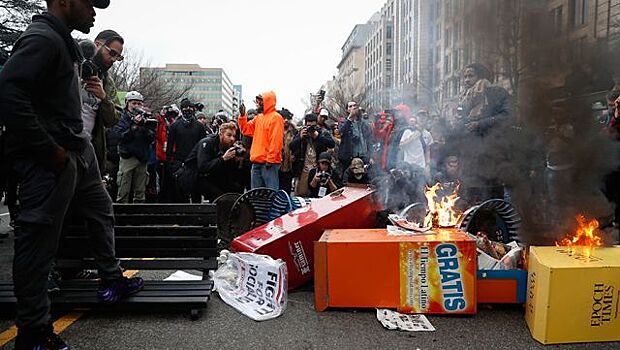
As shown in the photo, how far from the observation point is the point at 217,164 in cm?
622

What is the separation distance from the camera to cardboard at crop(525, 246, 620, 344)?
9.96ft

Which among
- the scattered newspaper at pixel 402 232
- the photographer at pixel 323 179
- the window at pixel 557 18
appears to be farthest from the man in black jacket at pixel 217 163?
the window at pixel 557 18

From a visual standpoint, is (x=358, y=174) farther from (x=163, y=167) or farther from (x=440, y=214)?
(x=163, y=167)

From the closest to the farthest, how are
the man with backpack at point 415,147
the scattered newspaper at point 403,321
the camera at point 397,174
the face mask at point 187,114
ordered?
1. the scattered newspaper at point 403,321
2. the camera at point 397,174
3. the man with backpack at point 415,147
4. the face mask at point 187,114

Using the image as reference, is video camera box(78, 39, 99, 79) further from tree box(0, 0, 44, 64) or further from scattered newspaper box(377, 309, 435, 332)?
tree box(0, 0, 44, 64)

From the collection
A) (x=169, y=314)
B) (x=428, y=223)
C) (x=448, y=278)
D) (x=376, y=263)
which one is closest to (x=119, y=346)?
(x=169, y=314)

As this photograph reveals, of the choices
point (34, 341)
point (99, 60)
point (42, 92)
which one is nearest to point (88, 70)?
point (99, 60)

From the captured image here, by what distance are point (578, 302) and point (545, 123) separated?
3.12 meters

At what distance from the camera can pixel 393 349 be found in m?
2.95

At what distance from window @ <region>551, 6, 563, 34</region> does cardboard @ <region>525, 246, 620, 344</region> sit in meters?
3.08

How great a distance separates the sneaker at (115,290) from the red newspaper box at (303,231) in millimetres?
972

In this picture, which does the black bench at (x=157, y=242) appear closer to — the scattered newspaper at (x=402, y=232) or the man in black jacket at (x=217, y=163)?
the scattered newspaper at (x=402, y=232)

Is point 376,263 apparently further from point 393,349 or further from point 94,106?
point 94,106

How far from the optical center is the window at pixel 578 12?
5156 mm
